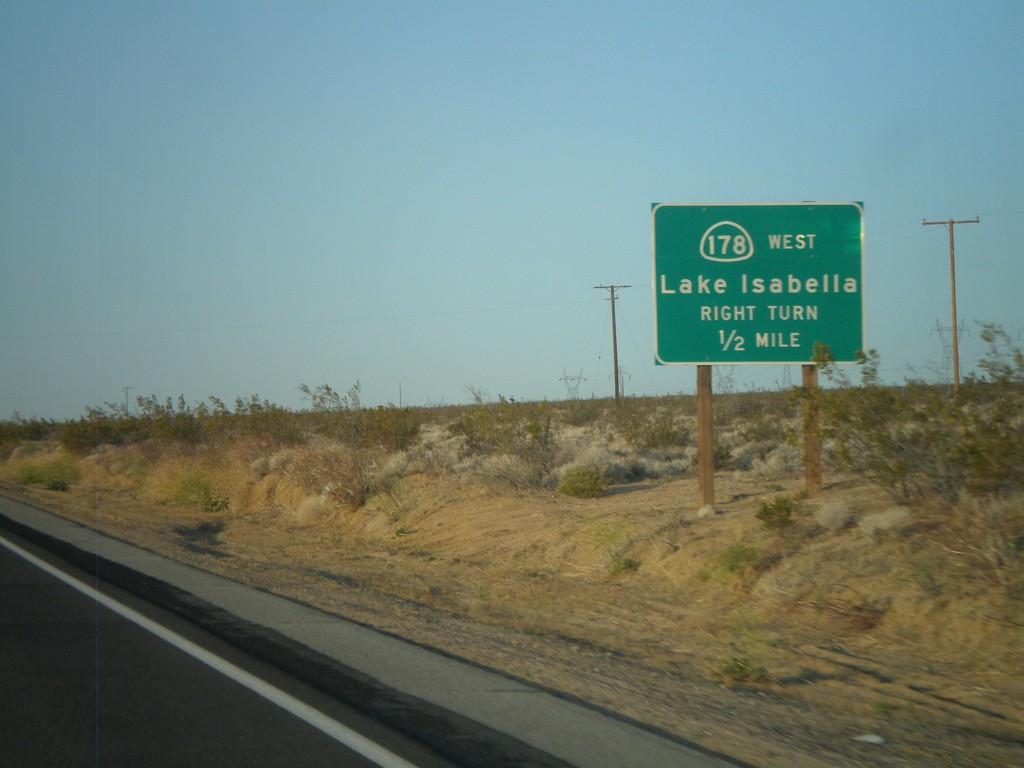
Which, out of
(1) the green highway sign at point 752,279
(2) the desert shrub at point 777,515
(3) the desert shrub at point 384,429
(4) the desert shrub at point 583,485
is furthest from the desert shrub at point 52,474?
(2) the desert shrub at point 777,515

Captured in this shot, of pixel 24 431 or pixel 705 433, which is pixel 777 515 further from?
pixel 24 431

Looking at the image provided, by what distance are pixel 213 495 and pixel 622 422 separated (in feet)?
50.2

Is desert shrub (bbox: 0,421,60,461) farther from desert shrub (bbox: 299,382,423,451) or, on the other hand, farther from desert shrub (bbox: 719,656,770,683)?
desert shrub (bbox: 719,656,770,683)

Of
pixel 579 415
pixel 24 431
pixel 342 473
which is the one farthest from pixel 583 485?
pixel 24 431

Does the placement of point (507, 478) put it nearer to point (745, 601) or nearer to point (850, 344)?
point (850, 344)

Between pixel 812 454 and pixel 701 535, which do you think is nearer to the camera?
pixel 701 535

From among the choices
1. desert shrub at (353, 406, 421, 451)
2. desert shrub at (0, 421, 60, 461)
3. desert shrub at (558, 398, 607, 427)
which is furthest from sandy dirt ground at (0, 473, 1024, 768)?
desert shrub at (0, 421, 60, 461)

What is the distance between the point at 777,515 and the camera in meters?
12.9

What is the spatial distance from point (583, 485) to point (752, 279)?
6883 mm

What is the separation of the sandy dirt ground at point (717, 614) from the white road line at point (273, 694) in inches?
79.0

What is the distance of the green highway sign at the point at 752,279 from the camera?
15.2m

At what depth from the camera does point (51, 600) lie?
11.6 metres

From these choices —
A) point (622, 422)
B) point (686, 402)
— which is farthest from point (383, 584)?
point (686, 402)

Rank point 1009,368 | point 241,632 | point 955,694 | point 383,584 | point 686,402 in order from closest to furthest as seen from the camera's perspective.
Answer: point 955,694 → point 241,632 → point 1009,368 → point 383,584 → point 686,402
